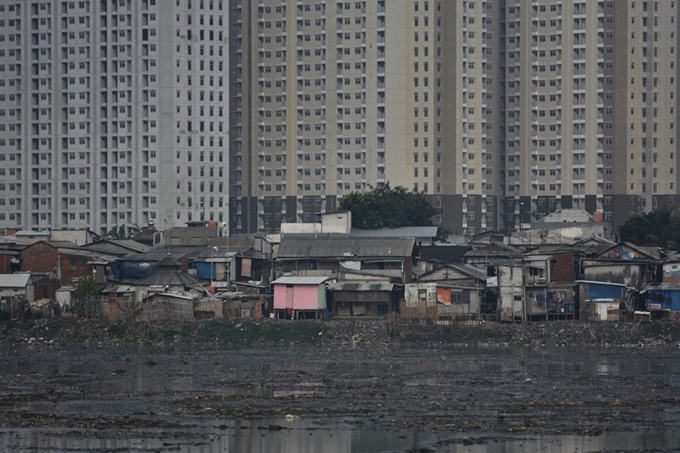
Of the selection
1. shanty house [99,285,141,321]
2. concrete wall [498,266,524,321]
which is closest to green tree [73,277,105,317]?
shanty house [99,285,141,321]

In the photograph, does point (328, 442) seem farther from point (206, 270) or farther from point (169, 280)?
point (206, 270)

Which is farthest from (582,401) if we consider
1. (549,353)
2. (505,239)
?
(505,239)

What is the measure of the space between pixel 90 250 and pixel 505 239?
146ft

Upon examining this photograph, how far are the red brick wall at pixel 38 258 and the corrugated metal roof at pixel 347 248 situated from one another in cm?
1763

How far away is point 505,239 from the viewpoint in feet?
500

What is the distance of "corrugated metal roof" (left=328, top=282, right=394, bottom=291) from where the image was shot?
4528 inches

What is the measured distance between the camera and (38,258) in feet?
401

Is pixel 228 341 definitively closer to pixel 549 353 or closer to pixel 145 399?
pixel 549 353

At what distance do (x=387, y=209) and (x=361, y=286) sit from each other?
199 ft

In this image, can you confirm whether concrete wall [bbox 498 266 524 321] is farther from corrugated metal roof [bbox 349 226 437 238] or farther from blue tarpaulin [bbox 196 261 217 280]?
corrugated metal roof [bbox 349 226 437 238]

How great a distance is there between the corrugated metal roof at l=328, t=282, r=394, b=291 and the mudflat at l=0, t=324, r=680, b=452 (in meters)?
16.8

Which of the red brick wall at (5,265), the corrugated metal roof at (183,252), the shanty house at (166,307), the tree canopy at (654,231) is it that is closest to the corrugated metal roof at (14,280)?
the red brick wall at (5,265)

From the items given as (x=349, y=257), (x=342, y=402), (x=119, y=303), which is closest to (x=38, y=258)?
(x=119, y=303)

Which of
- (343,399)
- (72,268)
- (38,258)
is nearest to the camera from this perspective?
(343,399)
